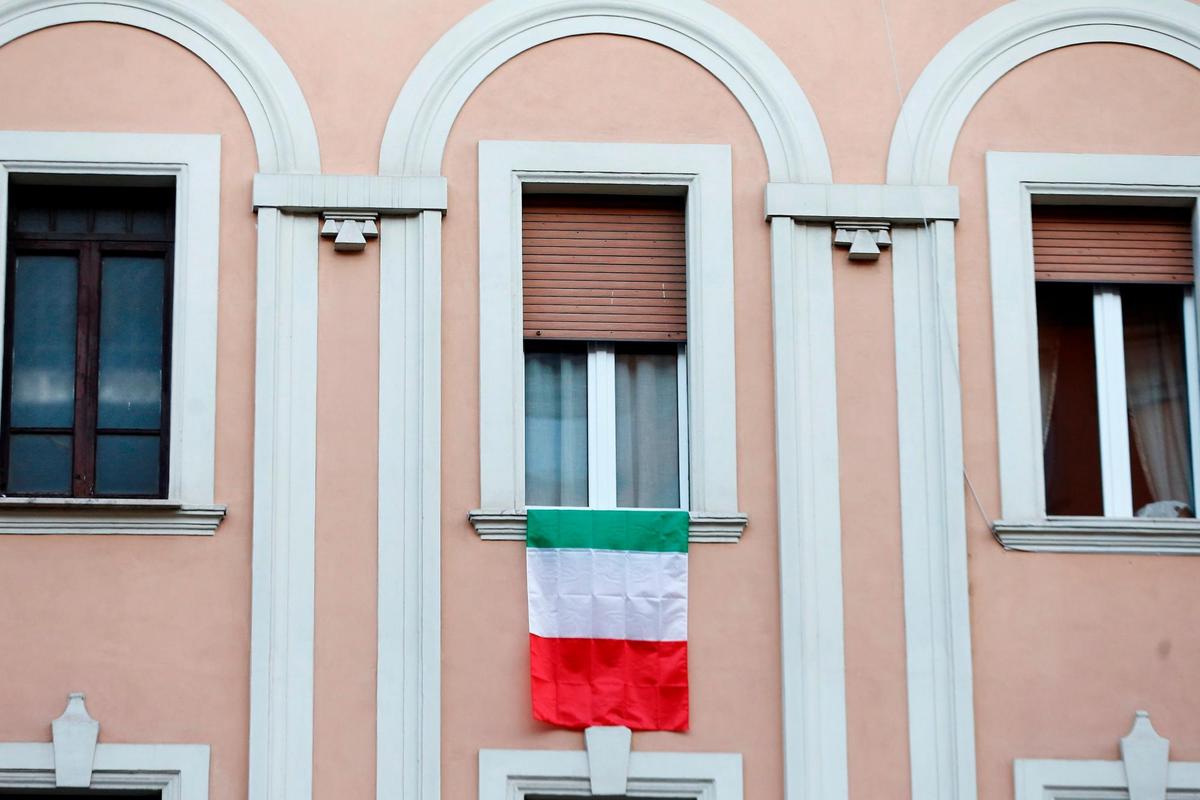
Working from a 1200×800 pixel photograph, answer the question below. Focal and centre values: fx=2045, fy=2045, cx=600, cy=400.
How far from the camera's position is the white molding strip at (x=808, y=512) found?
460 inches

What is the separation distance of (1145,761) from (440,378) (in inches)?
Result: 182

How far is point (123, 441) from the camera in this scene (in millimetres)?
12188

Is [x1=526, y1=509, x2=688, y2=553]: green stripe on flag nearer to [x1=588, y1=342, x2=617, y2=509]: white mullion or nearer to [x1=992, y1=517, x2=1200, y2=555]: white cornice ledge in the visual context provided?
[x1=588, y1=342, x2=617, y2=509]: white mullion

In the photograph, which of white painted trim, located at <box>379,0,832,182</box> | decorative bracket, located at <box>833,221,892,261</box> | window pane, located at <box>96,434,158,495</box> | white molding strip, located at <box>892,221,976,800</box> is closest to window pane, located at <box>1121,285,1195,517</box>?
white molding strip, located at <box>892,221,976,800</box>

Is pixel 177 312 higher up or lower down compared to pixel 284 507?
higher up

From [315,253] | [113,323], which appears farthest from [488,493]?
[113,323]

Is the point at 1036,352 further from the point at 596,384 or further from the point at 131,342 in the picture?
the point at 131,342

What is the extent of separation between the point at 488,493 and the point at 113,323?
255cm

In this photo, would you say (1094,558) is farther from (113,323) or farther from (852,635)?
(113,323)

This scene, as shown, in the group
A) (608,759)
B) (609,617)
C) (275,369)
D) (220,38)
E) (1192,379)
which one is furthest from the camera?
(1192,379)

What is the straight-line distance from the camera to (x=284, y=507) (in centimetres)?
1181

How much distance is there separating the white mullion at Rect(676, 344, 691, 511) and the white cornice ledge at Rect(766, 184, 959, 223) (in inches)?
40.5

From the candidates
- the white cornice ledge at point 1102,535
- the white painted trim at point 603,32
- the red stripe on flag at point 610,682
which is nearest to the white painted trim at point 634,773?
the red stripe on flag at point 610,682

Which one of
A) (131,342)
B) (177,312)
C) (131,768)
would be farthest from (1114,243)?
(131,768)
